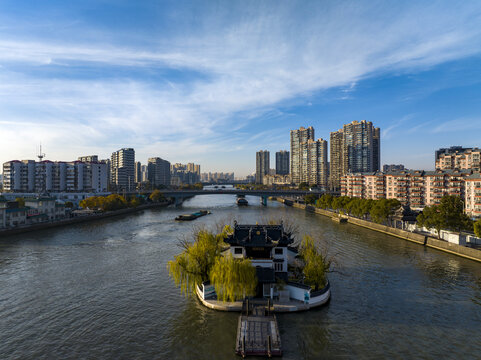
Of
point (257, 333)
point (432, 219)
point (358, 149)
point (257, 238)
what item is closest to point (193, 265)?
point (257, 238)

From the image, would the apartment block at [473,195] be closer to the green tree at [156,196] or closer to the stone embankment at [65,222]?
the stone embankment at [65,222]

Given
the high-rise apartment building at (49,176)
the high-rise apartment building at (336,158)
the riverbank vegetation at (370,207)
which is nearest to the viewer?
the riverbank vegetation at (370,207)

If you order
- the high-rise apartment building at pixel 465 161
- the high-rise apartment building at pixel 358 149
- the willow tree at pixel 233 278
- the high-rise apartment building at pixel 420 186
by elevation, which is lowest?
the willow tree at pixel 233 278

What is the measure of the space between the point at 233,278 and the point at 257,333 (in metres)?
4.53

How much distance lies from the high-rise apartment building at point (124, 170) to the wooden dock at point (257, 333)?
572 feet

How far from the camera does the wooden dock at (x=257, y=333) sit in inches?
664

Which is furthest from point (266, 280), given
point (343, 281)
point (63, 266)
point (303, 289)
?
point (63, 266)

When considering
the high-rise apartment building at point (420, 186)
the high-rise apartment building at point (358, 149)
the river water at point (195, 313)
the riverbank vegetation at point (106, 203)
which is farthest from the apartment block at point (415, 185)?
the riverbank vegetation at point (106, 203)

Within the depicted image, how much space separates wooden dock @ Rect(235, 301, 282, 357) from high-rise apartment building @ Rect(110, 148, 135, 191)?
174 m

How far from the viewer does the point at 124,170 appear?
18675cm

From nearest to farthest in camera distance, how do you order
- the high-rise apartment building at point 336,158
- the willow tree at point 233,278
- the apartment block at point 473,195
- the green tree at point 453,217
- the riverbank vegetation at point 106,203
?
the willow tree at point 233,278 < the green tree at point 453,217 < the apartment block at point 473,195 < the riverbank vegetation at point 106,203 < the high-rise apartment building at point 336,158

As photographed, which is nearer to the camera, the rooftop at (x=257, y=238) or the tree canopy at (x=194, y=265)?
the tree canopy at (x=194, y=265)

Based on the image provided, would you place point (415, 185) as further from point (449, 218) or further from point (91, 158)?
point (91, 158)

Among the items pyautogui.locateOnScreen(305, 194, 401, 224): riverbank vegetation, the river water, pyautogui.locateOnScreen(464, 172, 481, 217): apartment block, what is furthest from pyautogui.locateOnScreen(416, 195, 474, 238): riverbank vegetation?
pyautogui.locateOnScreen(464, 172, 481, 217): apartment block
